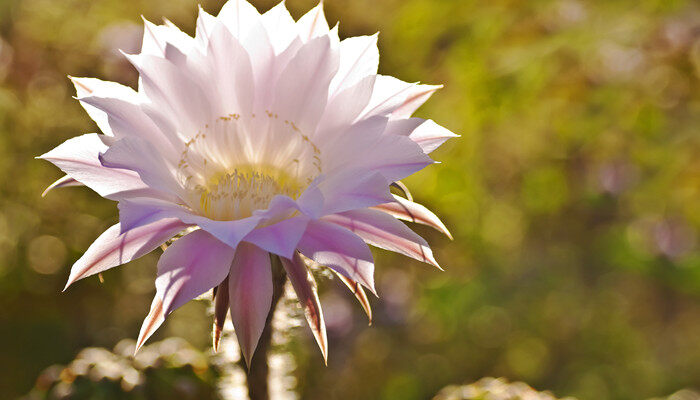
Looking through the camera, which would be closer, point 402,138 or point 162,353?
point 402,138

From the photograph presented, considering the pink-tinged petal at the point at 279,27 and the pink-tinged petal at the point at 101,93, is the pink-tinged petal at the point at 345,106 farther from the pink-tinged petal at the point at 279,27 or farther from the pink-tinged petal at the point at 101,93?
the pink-tinged petal at the point at 101,93

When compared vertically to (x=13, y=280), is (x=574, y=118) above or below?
Result: above

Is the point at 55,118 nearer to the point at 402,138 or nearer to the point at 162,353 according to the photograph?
the point at 162,353

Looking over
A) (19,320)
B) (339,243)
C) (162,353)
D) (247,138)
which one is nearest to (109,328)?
(19,320)

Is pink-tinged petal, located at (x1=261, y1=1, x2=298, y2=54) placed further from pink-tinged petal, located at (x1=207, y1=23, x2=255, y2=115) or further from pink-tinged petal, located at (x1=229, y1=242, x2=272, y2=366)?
pink-tinged petal, located at (x1=229, y1=242, x2=272, y2=366)

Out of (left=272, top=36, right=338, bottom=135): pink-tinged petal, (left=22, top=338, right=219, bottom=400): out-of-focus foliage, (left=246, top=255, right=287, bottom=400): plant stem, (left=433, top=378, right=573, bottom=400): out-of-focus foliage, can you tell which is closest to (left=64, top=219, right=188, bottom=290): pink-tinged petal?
(left=246, top=255, right=287, bottom=400): plant stem
